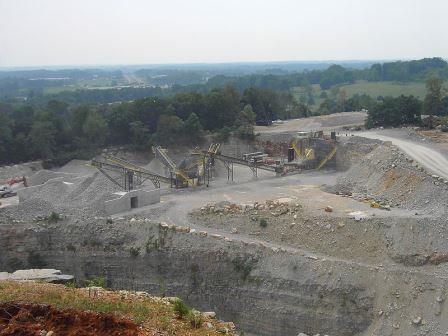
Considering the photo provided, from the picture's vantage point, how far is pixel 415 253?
25562 millimetres

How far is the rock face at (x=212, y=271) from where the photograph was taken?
970 inches

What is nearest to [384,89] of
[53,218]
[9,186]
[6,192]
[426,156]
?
[426,156]

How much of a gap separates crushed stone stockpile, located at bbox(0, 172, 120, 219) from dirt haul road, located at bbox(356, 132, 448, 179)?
19.4 metres

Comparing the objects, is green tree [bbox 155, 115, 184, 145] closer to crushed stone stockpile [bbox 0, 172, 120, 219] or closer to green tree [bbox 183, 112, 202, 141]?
green tree [bbox 183, 112, 202, 141]

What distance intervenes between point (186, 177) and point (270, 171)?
24.9 ft

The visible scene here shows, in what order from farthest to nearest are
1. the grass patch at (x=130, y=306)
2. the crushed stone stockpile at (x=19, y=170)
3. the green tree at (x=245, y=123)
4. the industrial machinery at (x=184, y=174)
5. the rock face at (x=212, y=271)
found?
1. the green tree at (x=245, y=123)
2. the crushed stone stockpile at (x=19, y=170)
3. the industrial machinery at (x=184, y=174)
4. the rock face at (x=212, y=271)
5. the grass patch at (x=130, y=306)

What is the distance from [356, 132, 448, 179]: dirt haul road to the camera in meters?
33.1

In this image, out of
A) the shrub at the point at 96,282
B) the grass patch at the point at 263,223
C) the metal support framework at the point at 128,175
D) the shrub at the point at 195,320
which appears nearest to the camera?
the shrub at the point at 195,320

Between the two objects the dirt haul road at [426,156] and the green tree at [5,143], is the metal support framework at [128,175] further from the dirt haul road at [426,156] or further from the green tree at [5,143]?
the dirt haul road at [426,156]

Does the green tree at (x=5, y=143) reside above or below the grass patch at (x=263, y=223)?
above

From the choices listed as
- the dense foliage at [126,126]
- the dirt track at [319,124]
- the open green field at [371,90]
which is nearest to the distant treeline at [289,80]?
the open green field at [371,90]

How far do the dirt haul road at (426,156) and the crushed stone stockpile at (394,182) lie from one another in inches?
25.5

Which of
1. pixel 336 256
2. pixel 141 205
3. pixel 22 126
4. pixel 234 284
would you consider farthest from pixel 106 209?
pixel 22 126

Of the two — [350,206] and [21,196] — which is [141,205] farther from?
[350,206]
